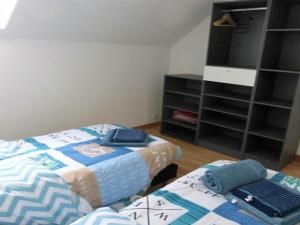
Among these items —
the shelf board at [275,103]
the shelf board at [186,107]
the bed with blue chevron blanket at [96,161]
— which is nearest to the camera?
the bed with blue chevron blanket at [96,161]

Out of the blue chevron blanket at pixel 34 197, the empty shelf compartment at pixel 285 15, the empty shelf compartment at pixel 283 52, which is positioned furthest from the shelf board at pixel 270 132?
the blue chevron blanket at pixel 34 197

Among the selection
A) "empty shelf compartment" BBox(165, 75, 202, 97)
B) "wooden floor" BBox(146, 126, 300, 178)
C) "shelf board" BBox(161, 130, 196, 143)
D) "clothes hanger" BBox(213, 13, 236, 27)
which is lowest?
"wooden floor" BBox(146, 126, 300, 178)

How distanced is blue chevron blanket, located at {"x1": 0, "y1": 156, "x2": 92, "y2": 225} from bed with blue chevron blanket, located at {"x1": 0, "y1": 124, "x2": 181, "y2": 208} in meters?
0.10

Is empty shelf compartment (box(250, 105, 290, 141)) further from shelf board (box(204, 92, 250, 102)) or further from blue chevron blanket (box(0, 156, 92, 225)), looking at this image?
blue chevron blanket (box(0, 156, 92, 225))

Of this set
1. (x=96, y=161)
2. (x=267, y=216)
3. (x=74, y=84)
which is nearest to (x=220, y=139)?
(x=74, y=84)

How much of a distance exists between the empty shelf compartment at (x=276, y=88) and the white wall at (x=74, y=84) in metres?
1.65

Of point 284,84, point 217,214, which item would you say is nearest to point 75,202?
point 217,214

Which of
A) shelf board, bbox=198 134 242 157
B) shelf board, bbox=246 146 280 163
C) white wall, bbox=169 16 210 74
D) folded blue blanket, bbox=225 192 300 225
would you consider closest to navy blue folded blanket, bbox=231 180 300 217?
folded blue blanket, bbox=225 192 300 225

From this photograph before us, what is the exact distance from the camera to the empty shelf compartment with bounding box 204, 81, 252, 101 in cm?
322

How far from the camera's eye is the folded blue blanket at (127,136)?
2.19 meters

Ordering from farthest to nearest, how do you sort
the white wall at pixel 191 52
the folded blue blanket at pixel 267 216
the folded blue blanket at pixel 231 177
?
the white wall at pixel 191 52
the folded blue blanket at pixel 231 177
the folded blue blanket at pixel 267 216

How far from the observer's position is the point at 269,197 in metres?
1.32

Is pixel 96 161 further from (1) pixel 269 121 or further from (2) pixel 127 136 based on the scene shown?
(1) pixel 269 121

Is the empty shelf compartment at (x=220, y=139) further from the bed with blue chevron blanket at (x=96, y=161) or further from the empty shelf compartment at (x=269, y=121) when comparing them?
the bed with blue chevron blanket at (x=96, y=161)
